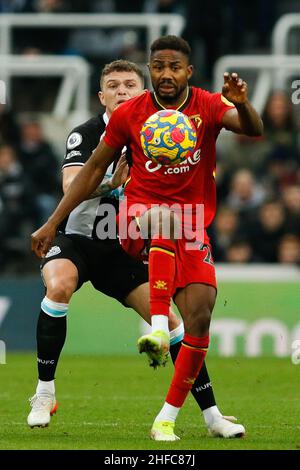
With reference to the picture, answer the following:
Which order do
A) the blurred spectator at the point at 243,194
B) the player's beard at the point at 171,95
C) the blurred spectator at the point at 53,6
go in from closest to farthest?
1. the player's beard at the point at 171,95
2. the blurred spectator at the point at 243,194
3. the blurred spectator at the point at 53,6

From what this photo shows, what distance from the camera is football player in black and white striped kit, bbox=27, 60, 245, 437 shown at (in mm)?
8500

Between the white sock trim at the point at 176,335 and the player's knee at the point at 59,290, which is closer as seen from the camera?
the player's knee at the point at 59,290

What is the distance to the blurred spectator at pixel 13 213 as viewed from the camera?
16031mm

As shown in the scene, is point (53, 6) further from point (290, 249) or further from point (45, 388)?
point (45, 388)

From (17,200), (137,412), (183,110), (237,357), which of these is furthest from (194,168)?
(17,200)

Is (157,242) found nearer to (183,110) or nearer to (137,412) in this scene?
(183,110)

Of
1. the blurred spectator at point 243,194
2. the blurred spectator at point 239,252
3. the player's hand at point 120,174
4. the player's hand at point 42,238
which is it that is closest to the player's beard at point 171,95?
the player's hand at point 120,174

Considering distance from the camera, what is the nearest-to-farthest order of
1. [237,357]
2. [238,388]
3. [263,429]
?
[263,429], [238,388], [237,357]

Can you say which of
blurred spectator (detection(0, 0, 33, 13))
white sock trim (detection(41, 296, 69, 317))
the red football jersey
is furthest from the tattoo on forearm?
blurred spectator (detection(0, 0, 33, 13))

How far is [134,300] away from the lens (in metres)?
8.81

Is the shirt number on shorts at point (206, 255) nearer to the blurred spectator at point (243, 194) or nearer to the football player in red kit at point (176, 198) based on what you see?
the football player in red kit at point (176, 198)

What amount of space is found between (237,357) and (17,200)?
350 cm

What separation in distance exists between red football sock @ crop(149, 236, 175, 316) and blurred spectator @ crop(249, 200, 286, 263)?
779 cm

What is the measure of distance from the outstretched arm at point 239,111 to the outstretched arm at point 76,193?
863mm
